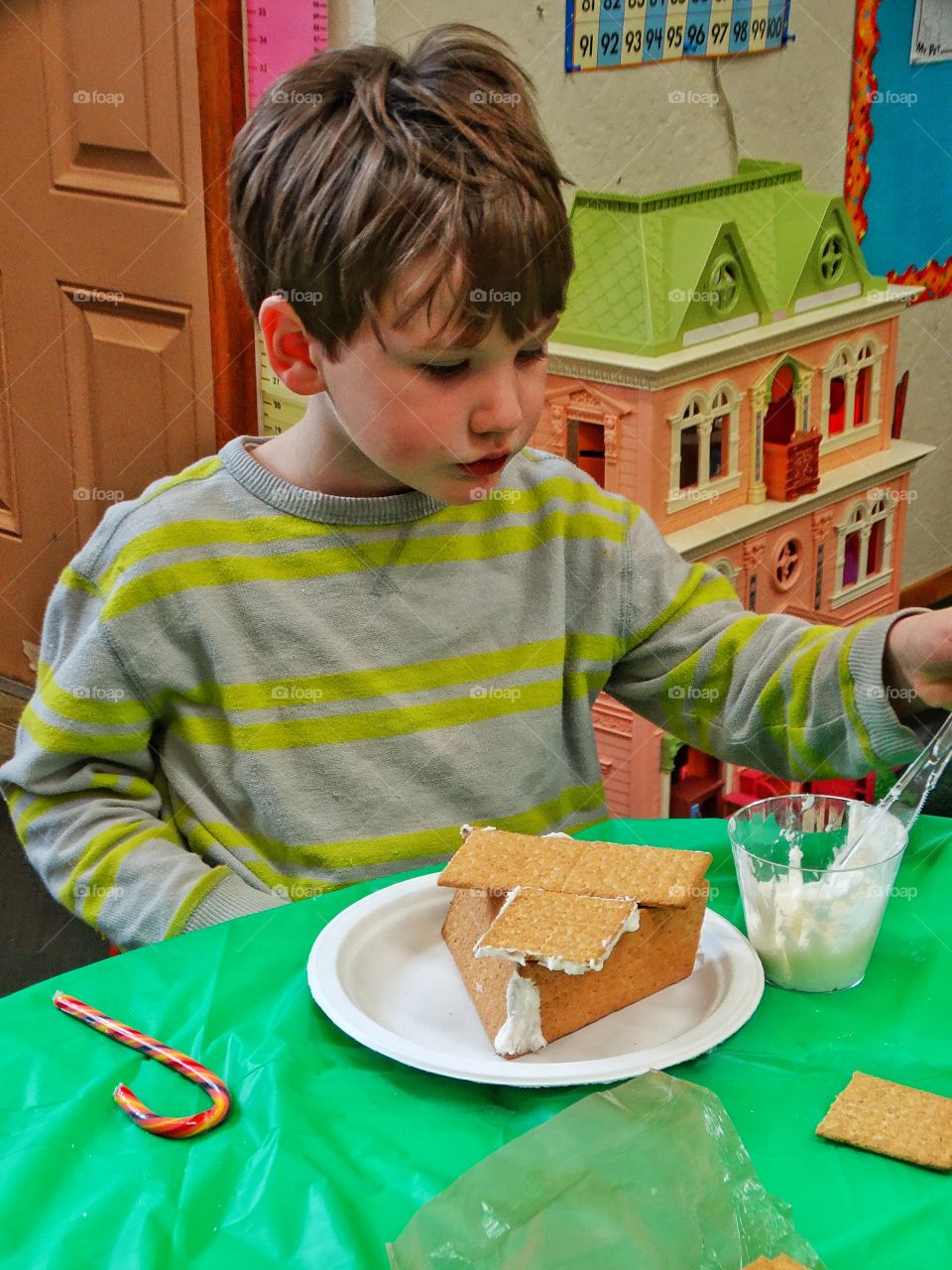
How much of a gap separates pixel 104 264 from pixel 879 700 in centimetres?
191

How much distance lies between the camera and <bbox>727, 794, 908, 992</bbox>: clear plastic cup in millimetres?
848

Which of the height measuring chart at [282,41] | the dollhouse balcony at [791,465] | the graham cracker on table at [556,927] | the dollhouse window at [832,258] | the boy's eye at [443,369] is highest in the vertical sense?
the height measuring chart at [282,41]

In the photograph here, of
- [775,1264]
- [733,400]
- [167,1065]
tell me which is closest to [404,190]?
[167,1065]

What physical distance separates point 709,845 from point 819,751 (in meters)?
0.16

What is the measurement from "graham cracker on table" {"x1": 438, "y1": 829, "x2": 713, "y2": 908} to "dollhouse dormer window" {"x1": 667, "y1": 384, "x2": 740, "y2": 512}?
4.08 ft

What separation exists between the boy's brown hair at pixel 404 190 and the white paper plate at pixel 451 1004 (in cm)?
40

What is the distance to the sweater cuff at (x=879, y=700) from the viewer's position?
1.05 meters

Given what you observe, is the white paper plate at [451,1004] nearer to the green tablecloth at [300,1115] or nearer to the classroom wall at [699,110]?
the green tablecloth at [300,1115]

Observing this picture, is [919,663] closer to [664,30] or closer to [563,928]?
[563,928]

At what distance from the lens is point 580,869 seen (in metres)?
0.85

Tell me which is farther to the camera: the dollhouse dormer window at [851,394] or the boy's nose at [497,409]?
the dollhouse dormer window at [851,394]

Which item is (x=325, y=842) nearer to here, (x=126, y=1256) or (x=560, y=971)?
(x=560, y=971)

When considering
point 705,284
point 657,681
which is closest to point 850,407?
point 705,284

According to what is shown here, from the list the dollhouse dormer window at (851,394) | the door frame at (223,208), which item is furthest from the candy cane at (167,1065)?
the dollhouse dormer window at (851,394)
